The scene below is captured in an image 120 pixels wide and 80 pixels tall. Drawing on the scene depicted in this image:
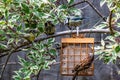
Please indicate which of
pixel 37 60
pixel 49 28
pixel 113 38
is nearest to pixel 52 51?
pixel 37 60

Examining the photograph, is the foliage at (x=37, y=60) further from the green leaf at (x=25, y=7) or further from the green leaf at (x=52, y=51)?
the green leaf at (x=25, y=7)

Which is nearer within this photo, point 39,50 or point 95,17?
point 39,50

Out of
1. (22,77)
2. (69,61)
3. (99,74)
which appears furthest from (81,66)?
(99,74)

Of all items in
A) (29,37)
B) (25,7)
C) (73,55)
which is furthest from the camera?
(73,55)

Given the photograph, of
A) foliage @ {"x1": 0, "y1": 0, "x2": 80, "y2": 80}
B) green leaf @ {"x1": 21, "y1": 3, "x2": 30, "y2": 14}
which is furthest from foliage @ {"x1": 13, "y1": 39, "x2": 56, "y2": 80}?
green leaf @ {"x1": 21, "y1": 3, "x2": 30, "y2": 14}

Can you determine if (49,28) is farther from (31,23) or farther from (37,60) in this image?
(37,60)

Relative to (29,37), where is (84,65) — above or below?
below

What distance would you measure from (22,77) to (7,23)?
1.50ft

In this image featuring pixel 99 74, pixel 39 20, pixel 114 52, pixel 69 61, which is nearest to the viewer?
pixel 114 52

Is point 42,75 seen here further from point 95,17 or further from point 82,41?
point 82,41

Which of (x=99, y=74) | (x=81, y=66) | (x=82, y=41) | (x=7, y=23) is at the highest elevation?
(x=7, y=23)

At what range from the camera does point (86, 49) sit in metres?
1.94

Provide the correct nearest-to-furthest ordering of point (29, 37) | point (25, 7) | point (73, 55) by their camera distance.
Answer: point (25, 7) → point (29, 37) → point (73, 55)

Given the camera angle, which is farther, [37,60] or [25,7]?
[37,60]
